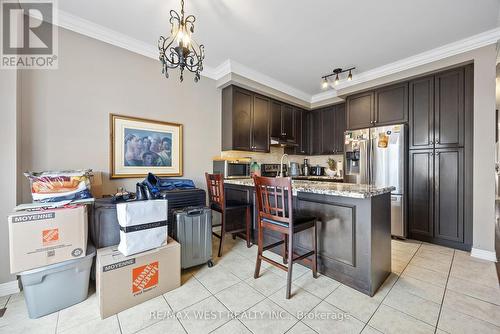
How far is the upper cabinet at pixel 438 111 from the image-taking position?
2.83m

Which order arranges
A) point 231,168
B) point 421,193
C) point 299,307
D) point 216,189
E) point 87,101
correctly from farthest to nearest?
1. point 231,168
2. point 421,193
3. point 216,189
4. point 87,101
5. point 299,307

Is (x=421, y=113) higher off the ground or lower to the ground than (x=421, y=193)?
higher

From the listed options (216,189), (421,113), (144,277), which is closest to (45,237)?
(144,277)

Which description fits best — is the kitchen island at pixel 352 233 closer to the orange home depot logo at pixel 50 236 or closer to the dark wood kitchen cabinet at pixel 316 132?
the orange home depot logo at pixel 50 236

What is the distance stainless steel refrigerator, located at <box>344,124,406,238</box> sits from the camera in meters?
3.16

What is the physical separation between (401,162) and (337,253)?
6.69 feet

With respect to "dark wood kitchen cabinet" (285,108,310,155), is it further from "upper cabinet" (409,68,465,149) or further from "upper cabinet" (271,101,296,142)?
"upper cabinet" (409,68,465,149)

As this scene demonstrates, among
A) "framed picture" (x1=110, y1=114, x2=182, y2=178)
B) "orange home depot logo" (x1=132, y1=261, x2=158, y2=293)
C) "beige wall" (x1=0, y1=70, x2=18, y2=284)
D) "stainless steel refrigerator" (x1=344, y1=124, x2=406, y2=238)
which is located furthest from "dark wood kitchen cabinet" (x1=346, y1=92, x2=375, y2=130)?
"beige wall" (x1=0, y1=70, x2=18, y2=284)

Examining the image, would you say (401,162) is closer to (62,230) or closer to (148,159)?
(148,159)

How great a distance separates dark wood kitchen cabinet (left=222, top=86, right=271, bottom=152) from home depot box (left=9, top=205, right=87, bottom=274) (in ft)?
7.49

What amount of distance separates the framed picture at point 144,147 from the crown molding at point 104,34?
35.8 inches

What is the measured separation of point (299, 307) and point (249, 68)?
334 cm

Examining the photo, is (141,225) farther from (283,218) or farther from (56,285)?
(283,218)

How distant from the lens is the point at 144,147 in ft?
9.21
